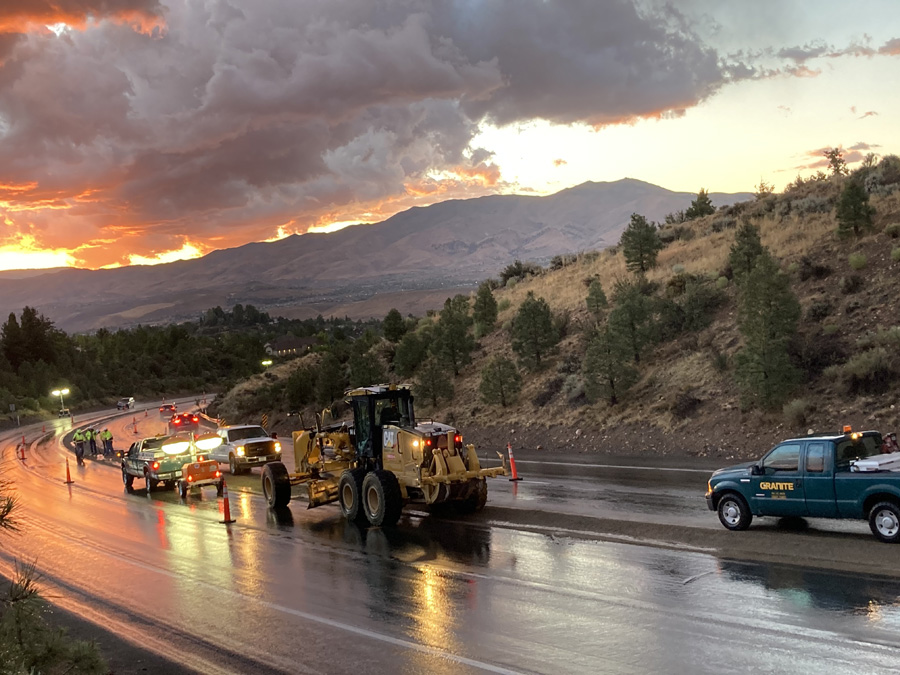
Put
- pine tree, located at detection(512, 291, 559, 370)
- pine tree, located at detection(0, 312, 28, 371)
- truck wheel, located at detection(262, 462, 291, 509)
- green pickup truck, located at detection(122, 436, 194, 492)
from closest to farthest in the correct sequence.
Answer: truck wheel, located at detection(262, 462, 291, 509)
green pickup truck, located at detection(122, 436, 194, 492)
pine tree, located at detection(512, 291, 559, 370)
pine tree, located at detection(0, 312, 28, 371)

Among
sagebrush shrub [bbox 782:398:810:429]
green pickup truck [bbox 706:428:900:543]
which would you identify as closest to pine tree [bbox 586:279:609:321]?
sagebrush shrub [bbox 782:398:810:429]

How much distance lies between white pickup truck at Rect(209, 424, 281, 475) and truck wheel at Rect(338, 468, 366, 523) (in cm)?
1222

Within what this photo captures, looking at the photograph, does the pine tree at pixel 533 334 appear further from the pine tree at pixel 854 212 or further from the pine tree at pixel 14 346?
the pine tree at pixel 14 346

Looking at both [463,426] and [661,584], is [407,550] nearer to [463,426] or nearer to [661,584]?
[661,584]

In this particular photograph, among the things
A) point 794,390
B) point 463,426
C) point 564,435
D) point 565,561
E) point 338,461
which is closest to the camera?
point 565,561

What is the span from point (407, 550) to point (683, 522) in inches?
197

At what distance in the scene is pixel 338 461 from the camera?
19.1m

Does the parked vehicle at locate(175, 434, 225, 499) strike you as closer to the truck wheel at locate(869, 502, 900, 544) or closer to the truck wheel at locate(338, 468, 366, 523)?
the truck wheel at locate(338, 468, 366, 523)

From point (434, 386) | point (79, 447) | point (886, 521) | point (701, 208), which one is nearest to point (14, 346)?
point (79, 447)

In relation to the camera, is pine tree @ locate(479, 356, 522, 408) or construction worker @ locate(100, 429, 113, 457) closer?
pine tree @ locate(479, 356, 522, 408)

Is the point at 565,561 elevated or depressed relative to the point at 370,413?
depressed

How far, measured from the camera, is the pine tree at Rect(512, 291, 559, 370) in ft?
123

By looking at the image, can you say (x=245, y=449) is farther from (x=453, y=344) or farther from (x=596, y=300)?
(x=596, y=300)

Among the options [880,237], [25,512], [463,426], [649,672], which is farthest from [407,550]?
[880,237]
